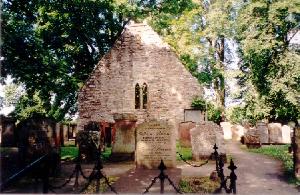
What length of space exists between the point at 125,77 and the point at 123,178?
1447cm

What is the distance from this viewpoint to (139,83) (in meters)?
24.5

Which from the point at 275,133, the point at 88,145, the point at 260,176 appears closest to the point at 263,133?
the point at 275,133

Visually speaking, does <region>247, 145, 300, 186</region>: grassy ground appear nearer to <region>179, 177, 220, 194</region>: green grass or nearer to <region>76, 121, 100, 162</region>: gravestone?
<region>179, 177, 220, 194</region>: green grass

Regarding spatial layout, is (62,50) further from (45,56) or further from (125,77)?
(45,56)

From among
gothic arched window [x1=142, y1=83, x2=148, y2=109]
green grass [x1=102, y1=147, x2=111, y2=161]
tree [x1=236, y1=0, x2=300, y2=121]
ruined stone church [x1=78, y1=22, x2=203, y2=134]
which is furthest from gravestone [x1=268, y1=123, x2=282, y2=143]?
green grass [x1=102, y1=147, x2=111, y2=161]

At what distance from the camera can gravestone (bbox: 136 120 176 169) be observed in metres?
11.5

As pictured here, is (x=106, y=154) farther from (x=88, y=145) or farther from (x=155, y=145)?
(x=155, y=145)

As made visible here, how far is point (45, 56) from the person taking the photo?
1403cm

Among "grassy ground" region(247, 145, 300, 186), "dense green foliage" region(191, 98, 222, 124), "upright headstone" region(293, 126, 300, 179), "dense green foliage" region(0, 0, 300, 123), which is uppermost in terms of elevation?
"dense green foliage" region(0, 0, 300, 123)

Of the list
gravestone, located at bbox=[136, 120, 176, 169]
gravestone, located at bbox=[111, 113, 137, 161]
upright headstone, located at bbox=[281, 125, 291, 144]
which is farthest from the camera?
upright headstone, located at bbox=[281, 125, 291, 144]

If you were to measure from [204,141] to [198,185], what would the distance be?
443 centimetres

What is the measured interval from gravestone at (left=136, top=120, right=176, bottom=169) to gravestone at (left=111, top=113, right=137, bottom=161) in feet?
7.48

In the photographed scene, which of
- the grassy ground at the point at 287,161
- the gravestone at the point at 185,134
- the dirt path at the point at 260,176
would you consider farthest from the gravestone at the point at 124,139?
the gravestone at the point at 185,134

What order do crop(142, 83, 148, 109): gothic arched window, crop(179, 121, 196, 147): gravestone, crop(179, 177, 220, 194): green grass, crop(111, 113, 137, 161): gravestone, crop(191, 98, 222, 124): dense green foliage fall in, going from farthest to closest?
crop(142, 83, 148, 109): gothic arched window → crop(191, 98, 222, 124): dense green foliage → crop(179, 121, 196, 147): gravestone → crop(111, 113, 137, 161): gravestone → crop(179, 177, 220, 194): green grass
